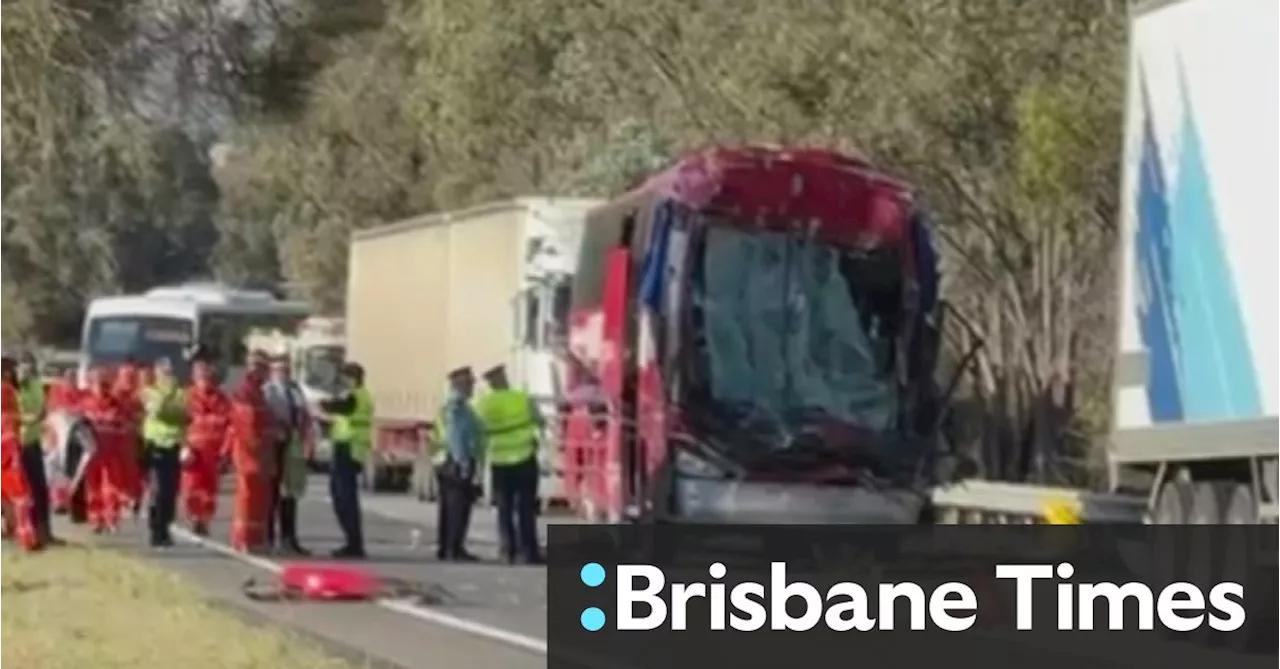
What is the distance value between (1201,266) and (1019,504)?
6.45m

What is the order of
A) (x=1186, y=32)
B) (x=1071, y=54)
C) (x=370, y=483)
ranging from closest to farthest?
1. (x=1186, y=32)
2. (x=1071, y=54)
3. (x=370, y=483)

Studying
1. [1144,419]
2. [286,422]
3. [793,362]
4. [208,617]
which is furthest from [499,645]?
[286,422]

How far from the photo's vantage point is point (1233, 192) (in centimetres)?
2022

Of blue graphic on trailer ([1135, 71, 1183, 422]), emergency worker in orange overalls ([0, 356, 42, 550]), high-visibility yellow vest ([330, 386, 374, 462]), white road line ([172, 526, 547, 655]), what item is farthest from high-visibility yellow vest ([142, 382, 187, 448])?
blue graphic on trailer ([1135, 71, 1183, 422])

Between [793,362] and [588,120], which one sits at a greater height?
[588,120]

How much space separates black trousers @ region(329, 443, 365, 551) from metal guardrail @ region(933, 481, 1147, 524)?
4913mm

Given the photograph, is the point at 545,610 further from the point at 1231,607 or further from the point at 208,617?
the point at 1231,607

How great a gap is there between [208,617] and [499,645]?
1745mm

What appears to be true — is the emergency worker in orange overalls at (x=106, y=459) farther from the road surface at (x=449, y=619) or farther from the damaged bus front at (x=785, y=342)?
the damaged bus front at (x=785, y=342)

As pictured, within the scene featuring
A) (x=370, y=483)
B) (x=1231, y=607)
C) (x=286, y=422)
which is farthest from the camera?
(x=370, y=483)

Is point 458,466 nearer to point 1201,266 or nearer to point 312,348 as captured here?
point 1201,266

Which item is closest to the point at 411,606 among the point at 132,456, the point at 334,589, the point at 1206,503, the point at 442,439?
the point at 334,589

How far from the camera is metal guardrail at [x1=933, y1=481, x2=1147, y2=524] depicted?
2381cm

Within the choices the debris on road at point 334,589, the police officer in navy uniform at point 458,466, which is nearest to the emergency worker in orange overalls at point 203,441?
the police officer in navy uniform at point 458,466
